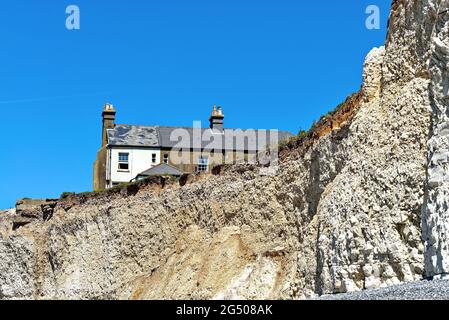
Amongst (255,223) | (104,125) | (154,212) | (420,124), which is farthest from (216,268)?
(104,125)

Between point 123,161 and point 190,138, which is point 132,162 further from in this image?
point 190,138

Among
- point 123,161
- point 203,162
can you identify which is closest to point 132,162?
point 123,161

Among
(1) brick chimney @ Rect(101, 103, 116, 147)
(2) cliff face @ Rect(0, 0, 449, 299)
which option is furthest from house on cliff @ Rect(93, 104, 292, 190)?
(2) cliff face @ Rect(0, 0, 449, 299)

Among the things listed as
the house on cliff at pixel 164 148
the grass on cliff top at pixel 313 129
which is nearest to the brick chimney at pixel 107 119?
the house on cliff at pixel 164 148

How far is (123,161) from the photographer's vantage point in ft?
204

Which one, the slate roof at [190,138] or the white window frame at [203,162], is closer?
the slate roof at [190,138]

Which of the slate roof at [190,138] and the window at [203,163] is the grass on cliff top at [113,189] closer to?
the slate roof at [190,138]

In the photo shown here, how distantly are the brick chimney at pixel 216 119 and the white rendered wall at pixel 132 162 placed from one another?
172 inches

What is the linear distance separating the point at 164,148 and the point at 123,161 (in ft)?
10.8

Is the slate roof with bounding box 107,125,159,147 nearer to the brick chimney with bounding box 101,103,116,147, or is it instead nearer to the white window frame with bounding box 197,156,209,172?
the brick chimney with bounding box 101,103,116,147

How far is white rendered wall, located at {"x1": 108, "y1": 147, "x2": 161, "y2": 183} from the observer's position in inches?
2431

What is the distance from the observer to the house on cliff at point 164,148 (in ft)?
203
